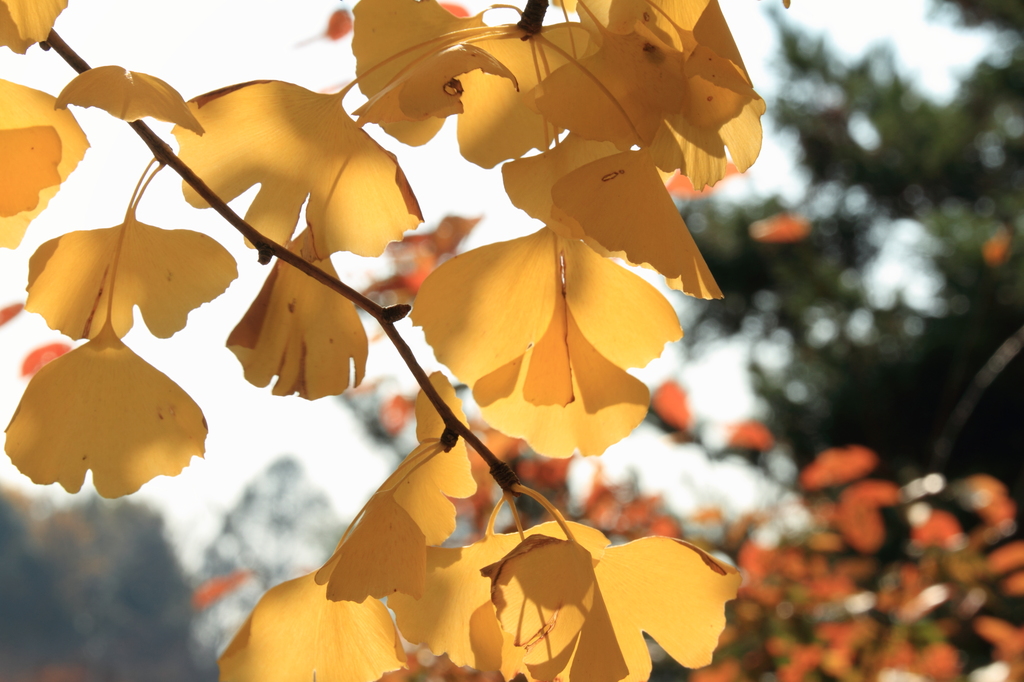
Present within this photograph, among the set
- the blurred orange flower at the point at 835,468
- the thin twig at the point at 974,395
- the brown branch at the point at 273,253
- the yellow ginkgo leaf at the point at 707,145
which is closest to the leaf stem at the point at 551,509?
the brown branch at the point at 273,253

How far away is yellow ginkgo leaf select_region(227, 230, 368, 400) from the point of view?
Answer: 295mm

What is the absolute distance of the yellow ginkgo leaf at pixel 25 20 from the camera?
0.69 feet

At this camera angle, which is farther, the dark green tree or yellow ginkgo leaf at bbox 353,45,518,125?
the dark green tree

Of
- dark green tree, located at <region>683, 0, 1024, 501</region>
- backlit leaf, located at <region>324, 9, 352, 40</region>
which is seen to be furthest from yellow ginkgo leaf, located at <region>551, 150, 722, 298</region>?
dark green tree, located at <region>683, 0, 1024, 501</region>

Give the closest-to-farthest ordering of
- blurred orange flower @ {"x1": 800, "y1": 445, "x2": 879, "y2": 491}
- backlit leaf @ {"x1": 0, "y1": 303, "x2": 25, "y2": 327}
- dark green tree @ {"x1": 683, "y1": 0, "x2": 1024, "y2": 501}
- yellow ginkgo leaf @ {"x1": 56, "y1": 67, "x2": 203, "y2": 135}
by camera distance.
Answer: yellow ginkgo leaf @ {"x1": 56, "y1": 67, "x2": 203, "y2": 135}
backlit leaf @ {"x1": 0, "y1": 303, "x2": 25, "y2": 327}
blurred orange flower @ {"x1": 800, "y1": 445, "x2": 879, "y2": 491}
dark green tree @ {"x1": 683, "y1": 0, "x2": 1024, "y2": 501}

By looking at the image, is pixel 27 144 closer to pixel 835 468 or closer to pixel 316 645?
pixel 316 645

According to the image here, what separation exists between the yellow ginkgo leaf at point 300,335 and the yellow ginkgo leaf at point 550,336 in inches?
1.9

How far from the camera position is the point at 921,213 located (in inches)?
176

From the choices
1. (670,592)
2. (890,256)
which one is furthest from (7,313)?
(890,256)

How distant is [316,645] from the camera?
26 centimetres

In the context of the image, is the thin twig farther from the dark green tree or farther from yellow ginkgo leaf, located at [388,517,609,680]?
the dark green tree

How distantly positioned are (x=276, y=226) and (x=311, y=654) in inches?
6.0

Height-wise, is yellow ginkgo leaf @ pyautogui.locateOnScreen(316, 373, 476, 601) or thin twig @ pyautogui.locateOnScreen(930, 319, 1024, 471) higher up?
yellow ginkgo leaf @ pyautogui.locateOnScreen(316, 373, 476, 601)

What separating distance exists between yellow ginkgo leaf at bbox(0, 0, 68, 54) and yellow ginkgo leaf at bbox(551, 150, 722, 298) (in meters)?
0.15
